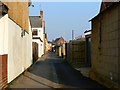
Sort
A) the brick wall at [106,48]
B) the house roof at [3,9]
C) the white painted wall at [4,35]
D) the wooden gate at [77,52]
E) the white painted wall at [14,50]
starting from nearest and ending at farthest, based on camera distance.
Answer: the house roof at [3,9] < the brick wall at [106,48] < the white painted wall at [4,35] < the white painted wall at [14,50] < the wooden gate at [77,52]

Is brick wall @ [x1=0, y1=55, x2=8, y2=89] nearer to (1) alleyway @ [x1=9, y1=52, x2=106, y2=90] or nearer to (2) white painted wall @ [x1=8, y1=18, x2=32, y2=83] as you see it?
(1) alleyway @ [x1=9, y1=52, x2=106, y2=90]

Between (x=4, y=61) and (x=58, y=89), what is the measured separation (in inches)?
99.1

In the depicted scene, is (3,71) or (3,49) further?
(3,49)

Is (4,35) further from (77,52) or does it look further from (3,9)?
(77,52)

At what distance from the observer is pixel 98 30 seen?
16672 millimetres

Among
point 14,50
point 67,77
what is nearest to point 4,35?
point 14,50

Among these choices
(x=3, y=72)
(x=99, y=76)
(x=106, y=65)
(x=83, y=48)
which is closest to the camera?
(x=3, y=72)

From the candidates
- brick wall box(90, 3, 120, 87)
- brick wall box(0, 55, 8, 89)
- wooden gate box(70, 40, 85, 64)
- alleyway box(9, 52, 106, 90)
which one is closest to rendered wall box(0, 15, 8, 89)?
brick wall box(0, 55, 8, 89)

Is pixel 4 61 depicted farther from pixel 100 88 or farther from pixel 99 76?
pixel 99 76

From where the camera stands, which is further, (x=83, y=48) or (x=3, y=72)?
(x=83, y=48)

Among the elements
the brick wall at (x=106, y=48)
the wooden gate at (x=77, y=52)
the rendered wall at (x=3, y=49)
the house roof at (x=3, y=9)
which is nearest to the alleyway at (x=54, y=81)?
the brick wall at (x=106, y=48)

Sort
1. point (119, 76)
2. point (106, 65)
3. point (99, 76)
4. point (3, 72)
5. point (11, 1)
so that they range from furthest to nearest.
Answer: point (11, 1) < point (99, 76) < point (106, 65) < point (3, 72) < point (119, 76)

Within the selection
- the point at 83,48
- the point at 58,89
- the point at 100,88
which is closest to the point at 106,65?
the point at 100,88

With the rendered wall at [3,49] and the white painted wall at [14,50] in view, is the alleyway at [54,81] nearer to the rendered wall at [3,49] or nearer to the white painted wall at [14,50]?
the white painted wall at [14,50]
